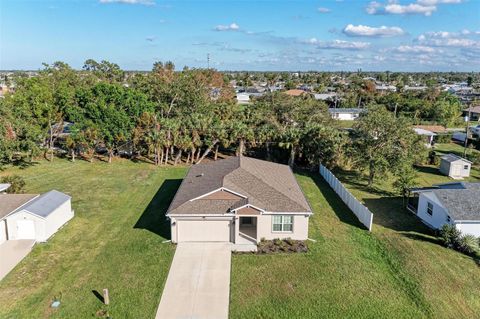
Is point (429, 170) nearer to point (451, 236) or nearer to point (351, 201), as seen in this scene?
point (351, 201)

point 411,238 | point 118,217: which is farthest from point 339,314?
point 118,217

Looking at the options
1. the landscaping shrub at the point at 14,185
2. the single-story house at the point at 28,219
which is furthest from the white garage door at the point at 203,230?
the landscaping shrub at the point at 14,185

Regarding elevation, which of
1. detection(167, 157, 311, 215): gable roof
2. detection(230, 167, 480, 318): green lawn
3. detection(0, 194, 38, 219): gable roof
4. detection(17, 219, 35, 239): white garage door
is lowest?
detection(230, 167, 480, 318): green lawn

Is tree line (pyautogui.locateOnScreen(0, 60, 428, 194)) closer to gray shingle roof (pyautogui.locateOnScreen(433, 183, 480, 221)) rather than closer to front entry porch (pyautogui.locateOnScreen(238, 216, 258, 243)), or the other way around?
gray shingle roof (pyautogui.locateOnScreen(433, 183, 480, 221))

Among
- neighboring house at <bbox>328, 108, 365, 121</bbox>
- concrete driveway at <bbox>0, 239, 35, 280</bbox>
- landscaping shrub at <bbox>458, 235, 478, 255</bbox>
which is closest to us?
concrete driveway at <bbox>0, 239, 35, 280</bbox>

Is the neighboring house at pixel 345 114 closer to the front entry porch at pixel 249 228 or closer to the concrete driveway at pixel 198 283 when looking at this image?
the front entry porch at pixel 249 228

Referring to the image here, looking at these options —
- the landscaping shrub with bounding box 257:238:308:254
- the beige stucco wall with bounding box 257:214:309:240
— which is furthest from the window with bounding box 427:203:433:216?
the landscaping shrub with bounding box 257:238:308:254
